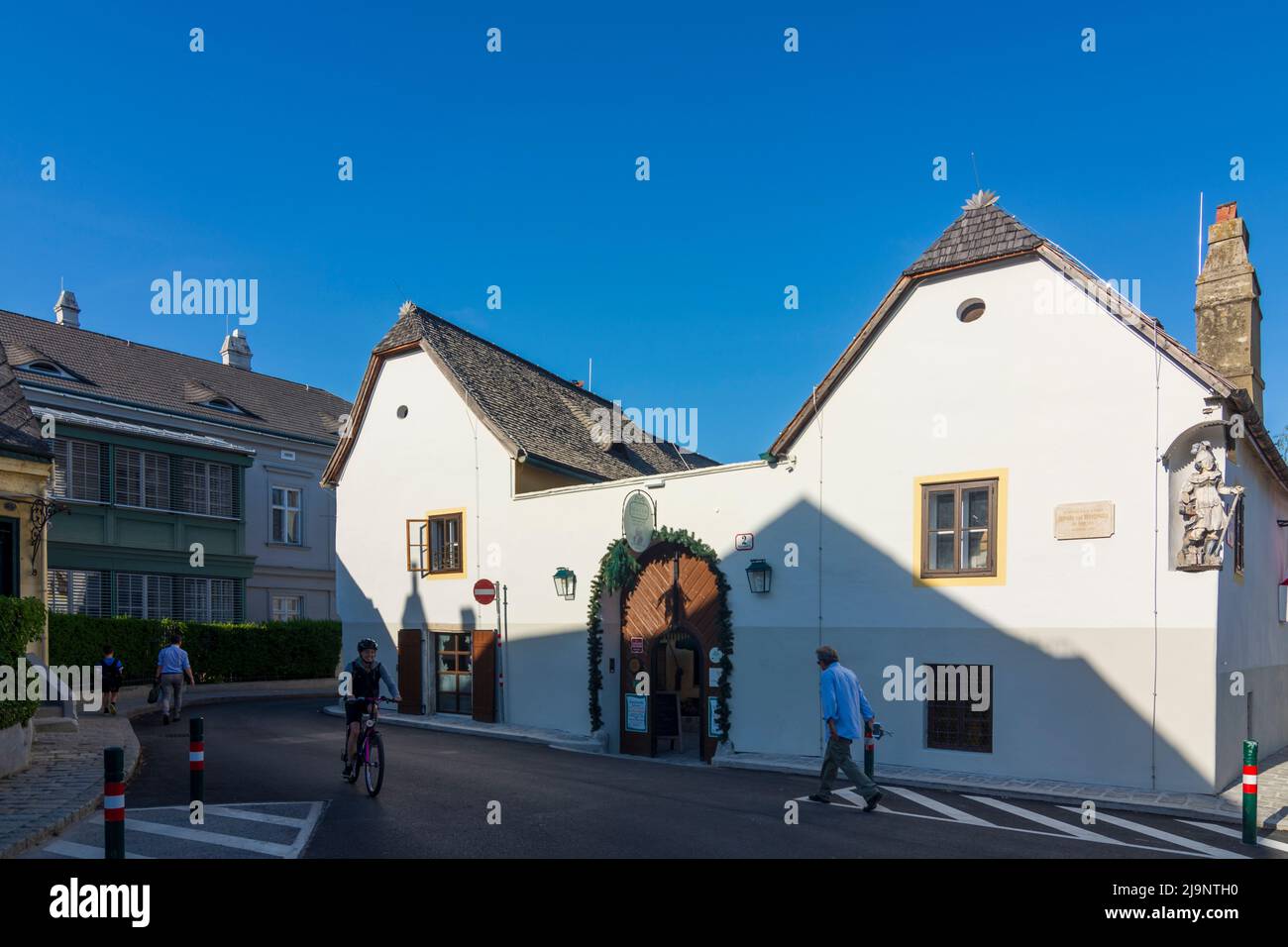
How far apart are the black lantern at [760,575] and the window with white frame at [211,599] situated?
19730 mm

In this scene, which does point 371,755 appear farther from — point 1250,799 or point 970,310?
point 970,310

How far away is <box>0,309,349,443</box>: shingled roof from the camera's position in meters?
27.1

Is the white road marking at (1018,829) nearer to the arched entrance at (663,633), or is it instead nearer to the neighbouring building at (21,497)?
the arched entrance at (663,633)

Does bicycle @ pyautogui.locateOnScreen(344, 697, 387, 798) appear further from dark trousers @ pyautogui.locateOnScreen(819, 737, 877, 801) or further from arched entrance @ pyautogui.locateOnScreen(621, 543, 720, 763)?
arched entrance @ pyautogui.locateOnScreen(621, 543, 720, 763)

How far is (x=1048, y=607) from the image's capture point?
43.0ft

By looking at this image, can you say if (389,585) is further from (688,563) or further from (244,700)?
(688,563)

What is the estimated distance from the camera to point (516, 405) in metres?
22.2

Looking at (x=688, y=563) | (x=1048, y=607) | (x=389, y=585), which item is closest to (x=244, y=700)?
(x=389, y=585)

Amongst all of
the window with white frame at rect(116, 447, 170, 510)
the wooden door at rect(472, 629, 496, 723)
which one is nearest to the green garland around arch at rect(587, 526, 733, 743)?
the wooden door at rect(472, 629, 496, 723)

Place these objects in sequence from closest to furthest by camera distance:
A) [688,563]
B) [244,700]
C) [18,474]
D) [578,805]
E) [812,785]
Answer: [578,805]
[812,785]
[18,474]
[688,563]
[244,700]

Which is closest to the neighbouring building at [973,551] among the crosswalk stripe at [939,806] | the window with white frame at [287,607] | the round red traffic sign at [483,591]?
the round red traffic sign at [483,591]

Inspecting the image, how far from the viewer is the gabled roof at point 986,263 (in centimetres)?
1237

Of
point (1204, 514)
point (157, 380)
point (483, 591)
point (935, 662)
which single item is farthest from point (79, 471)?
point (1204, 514)
